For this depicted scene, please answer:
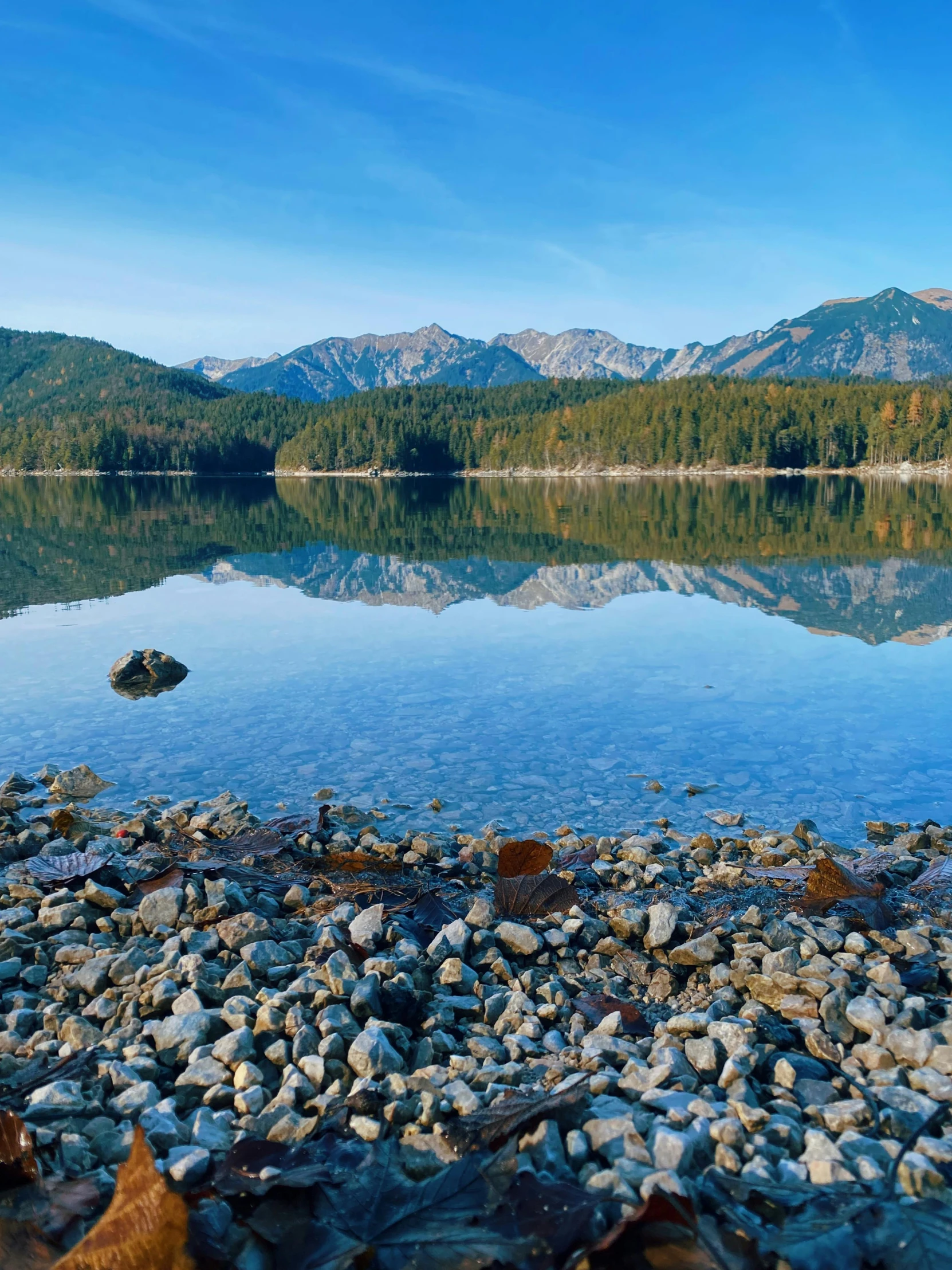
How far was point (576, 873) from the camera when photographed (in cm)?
844

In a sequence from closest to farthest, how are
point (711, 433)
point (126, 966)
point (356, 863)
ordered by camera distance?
point (126, 966), point (356, 863), point (711, 433)

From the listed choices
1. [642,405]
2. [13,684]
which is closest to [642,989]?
[13,684]

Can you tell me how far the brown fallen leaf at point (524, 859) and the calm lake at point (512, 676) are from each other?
1713 mm

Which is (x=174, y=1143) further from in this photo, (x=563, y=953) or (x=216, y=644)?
(x=216, y=644)

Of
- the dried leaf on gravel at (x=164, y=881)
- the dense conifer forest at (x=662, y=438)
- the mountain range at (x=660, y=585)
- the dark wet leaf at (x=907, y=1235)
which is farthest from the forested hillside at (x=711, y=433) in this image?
the dark wet leaf at (x=907, y=1235)

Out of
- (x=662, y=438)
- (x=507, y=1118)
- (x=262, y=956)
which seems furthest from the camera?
(x=662, y=438)

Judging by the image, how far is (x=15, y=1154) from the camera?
12.8ft

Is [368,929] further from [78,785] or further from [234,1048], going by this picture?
[78,785]

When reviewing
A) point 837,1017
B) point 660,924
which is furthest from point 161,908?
point 837,1017

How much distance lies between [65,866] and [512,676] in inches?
382

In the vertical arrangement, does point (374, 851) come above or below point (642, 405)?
below

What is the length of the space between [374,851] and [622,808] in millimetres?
3294

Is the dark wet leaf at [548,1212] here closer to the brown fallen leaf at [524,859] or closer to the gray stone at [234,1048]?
the gray stone at [234,1048]

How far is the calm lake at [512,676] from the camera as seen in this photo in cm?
1118
